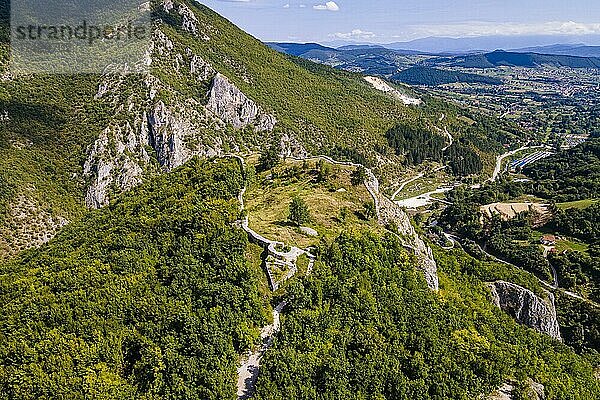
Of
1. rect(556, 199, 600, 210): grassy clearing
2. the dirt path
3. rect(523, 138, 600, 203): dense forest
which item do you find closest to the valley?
the dirt path

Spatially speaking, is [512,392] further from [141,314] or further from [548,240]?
[548,240]

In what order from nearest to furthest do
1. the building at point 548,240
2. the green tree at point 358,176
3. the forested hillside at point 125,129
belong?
the green tree at point 358,176 < the forested hillside at point 125,129 < the building at point 548,240

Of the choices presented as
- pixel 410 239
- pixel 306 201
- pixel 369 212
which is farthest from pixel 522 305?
pixel 306 201

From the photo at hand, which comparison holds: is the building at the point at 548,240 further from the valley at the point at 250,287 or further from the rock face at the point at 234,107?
the rock face at the point at 234,107

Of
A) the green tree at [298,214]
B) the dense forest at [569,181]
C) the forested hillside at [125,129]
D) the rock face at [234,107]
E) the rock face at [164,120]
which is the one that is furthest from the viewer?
the rock face at [234,107]

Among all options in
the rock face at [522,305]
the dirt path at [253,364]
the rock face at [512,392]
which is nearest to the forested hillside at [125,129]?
the dirt path at [253,364]

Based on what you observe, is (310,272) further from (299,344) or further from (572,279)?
(572,279)

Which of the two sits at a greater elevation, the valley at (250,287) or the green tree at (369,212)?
the green tree at (369,212)
